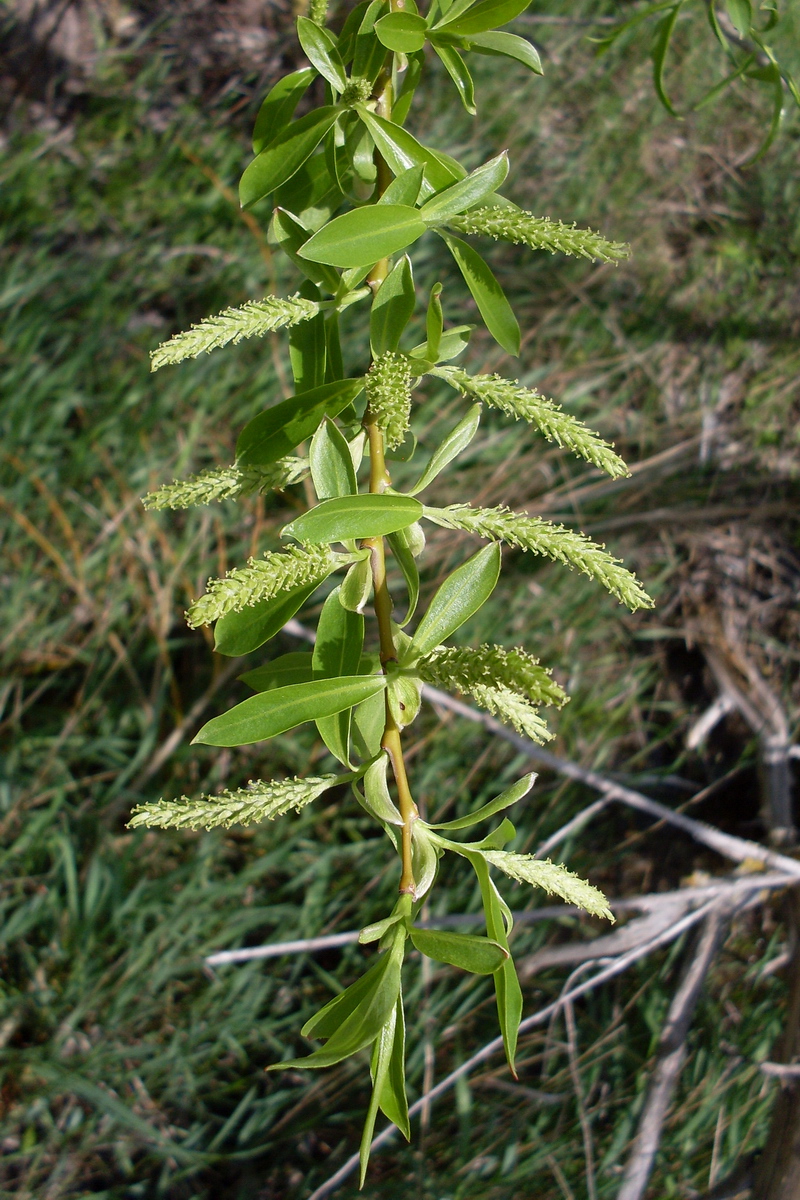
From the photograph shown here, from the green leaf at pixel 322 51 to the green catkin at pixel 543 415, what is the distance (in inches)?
9.9

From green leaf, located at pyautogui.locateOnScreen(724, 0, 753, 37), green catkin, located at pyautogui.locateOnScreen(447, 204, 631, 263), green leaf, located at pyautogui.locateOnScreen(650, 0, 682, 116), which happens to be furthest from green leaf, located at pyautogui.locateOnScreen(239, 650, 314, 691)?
green leaf, located at pyautogui.locateOnScreen(724, 0, 753, 37)

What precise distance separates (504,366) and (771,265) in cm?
83

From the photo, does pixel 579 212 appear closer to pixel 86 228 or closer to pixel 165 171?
pixel 165 171

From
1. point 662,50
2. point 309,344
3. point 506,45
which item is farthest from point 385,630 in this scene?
point 662,50

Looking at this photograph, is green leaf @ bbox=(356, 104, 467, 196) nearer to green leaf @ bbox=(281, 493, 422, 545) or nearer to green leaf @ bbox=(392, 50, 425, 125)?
green leaf @ bbox=(392, 50, 425, 125)

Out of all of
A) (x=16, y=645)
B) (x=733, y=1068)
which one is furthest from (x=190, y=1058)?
(x=733, y=1068)

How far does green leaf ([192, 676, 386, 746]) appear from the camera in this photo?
549mm

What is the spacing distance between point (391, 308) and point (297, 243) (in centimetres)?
14

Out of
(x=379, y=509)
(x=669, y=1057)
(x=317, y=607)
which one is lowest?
(x=669, y=1057)

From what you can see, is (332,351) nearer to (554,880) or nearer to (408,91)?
(408,91)

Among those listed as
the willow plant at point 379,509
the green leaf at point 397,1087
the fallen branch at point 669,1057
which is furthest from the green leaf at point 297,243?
the fallen branch at point 669,1057

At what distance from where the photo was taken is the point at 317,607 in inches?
74.7

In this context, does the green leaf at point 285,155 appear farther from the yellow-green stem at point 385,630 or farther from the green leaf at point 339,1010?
the green leaf at point 339,1010

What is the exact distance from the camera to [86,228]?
217cm
